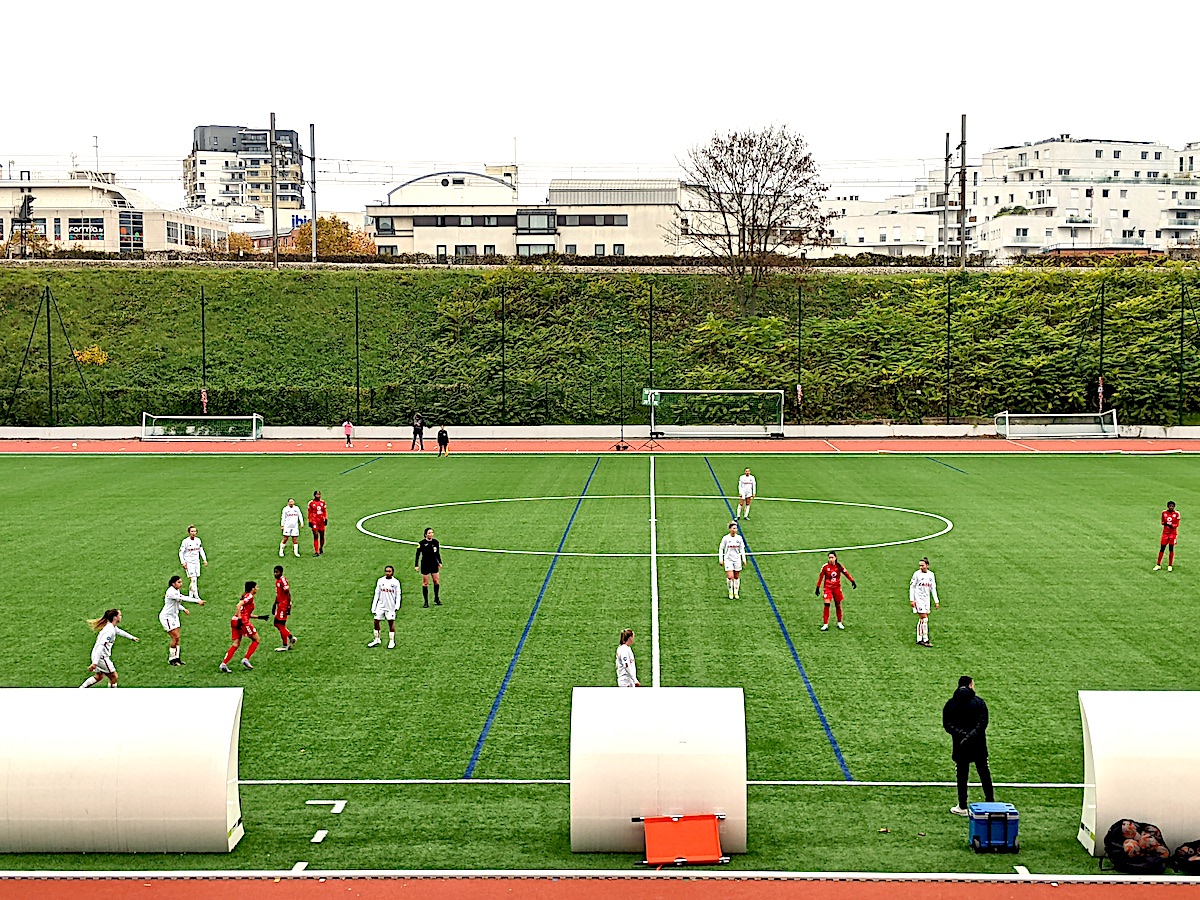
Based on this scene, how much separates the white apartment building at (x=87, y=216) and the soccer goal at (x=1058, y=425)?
102 meters

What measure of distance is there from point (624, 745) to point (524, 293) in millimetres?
71312

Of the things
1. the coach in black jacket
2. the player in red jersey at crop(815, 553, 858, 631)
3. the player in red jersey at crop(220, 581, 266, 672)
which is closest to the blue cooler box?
the coach in black jacket

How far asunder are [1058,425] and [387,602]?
5305 centimetres

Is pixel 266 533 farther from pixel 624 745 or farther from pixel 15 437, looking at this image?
pixel 15 437

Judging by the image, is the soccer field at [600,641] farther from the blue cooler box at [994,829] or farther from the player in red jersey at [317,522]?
the player in red jersey at [317,522]

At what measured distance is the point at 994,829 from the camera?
1303 cm

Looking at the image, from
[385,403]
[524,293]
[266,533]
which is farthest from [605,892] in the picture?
[524,293]

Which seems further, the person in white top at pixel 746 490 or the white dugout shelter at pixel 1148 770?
the person in white top at pixel 746 490

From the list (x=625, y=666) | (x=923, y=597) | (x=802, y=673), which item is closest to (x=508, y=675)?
(x=625, y=666)

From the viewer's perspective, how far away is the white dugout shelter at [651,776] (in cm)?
1298

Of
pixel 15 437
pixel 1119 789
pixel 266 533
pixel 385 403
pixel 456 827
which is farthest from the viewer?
pixel 385 403

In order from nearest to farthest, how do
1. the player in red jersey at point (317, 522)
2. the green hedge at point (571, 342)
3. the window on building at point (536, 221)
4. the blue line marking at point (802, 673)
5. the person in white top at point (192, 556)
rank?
the blue line marking at point (802, 673) < the person in white top at point (192, 556) < the player in red jersey at point (317, 522) < the green hedge at point (571, 342) < the window on building at point (536, 221)

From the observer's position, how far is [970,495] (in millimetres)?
42031

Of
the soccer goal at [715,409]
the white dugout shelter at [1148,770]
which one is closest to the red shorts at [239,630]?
the white dugout shelter at [1148,770]
